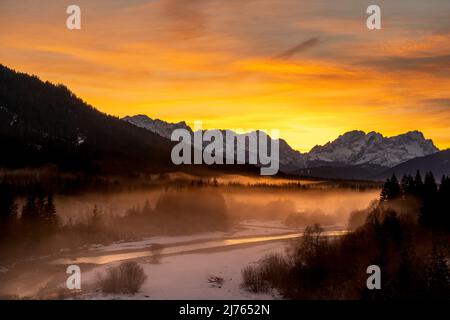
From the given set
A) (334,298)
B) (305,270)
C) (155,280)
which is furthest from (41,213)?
(334,298)

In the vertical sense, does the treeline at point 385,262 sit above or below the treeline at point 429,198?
below

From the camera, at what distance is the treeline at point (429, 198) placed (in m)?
90.1

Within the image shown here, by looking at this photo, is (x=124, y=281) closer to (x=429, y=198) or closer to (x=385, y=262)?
(x=385, y=262)

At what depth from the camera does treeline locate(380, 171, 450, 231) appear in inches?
3546

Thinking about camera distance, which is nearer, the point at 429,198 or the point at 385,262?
the point at 385,262

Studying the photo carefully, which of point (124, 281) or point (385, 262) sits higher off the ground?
point (385, 262)

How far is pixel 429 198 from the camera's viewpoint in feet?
322

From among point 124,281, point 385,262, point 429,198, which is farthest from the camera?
point 429,198

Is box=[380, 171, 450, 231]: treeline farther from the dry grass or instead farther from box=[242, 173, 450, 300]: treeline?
the dry grass

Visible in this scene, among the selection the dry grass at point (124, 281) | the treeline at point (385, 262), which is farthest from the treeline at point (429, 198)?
the dry grass at point (124, 281)

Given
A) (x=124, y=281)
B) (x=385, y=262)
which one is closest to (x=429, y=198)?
(x=385, y=262)

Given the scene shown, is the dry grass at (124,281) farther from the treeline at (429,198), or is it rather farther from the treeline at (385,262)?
the treeline at (429,198)

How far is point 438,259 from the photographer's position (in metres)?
68.9
